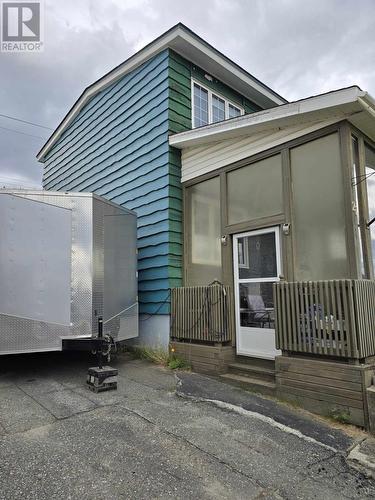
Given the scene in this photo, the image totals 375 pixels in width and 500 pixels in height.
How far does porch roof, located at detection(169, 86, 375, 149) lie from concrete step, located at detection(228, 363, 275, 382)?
138 inches

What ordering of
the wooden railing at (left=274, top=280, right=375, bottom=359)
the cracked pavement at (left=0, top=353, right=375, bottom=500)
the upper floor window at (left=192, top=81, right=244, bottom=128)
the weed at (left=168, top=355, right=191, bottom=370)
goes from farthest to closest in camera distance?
the upper floor window at (left=192, top=81, right=244, bottom=128)
the weed at (left=168, top=355, right=191, bottom=370)
the wooden railing at (left=274, top=280, right=375, bottom=359)
the cracked pavement at (left=0, top=353, right=375, bottom=500)

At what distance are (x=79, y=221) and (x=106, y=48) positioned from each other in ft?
25.2

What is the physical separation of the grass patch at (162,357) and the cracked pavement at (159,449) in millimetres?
1100

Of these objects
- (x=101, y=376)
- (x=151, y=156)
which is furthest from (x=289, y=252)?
(x=151, y=156)

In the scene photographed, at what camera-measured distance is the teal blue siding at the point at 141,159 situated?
6895 mm

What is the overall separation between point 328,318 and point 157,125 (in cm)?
518

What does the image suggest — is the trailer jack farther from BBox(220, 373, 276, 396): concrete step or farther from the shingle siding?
the shingle siding

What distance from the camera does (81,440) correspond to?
10.3 ft

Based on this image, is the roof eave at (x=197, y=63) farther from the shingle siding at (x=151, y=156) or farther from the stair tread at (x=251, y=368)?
the stair tread at (x=251, y=368)

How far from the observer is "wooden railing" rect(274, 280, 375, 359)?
151 inches

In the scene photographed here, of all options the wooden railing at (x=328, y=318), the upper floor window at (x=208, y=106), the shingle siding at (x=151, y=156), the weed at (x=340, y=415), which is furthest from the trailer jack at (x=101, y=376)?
the upper floor window at (x=208, y=106)

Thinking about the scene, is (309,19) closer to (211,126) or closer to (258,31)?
(258,31)

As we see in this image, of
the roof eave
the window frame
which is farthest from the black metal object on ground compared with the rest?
the roof eave

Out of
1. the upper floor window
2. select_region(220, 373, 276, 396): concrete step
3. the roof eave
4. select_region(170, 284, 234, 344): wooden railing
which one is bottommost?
select_region(220, 373, 276, 396): concrete step
